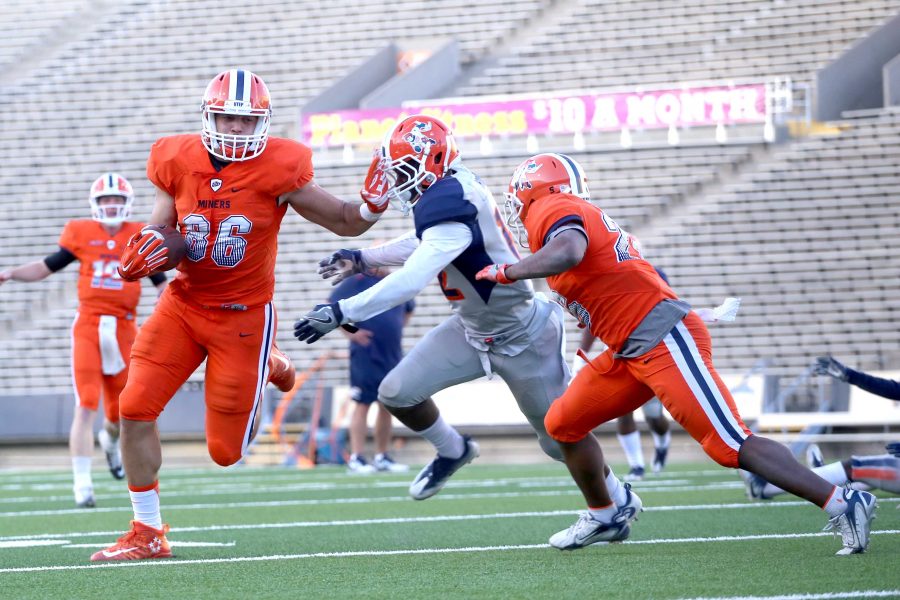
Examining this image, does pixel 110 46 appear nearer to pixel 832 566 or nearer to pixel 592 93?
pixel 592 93

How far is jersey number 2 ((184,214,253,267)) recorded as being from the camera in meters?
5.05

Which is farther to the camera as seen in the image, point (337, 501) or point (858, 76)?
point (858, 76)

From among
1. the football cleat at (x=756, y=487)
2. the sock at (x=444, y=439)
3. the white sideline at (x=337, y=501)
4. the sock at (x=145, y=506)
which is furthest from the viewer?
the white sideline at (x=337, y=501)

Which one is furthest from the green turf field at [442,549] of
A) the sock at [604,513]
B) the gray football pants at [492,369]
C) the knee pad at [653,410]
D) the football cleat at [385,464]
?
the football cleat at [385,464]

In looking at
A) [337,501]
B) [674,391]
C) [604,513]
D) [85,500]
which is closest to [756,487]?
[604,513]

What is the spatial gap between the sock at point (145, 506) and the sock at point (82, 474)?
9.57 ft

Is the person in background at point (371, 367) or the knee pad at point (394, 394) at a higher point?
the knee pad at point (394, 394)

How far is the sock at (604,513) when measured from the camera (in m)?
5.12

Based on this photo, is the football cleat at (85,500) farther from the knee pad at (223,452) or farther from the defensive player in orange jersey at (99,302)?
the knee pad at (223,452)

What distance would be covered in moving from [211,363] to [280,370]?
1.53ft

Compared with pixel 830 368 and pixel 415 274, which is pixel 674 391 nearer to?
pixel 415 274

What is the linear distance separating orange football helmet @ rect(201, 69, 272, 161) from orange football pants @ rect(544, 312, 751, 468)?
1.53 m

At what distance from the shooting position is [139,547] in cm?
504

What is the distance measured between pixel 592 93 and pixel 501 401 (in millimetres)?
6174
